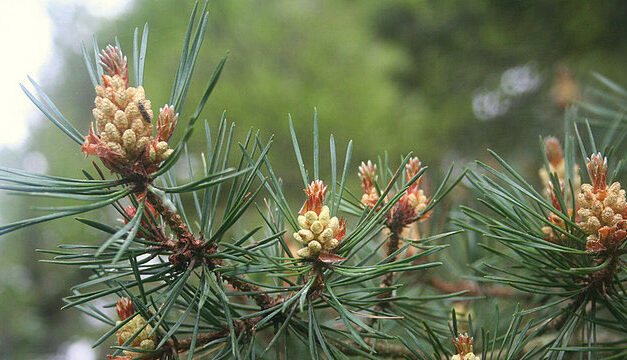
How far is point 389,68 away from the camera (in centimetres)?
182

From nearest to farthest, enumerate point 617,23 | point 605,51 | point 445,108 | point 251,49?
point 617,23
point 605,51
point 251,49
point 445,108

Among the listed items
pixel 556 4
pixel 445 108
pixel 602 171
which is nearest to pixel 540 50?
pixel 556 4

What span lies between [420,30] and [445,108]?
386 mm

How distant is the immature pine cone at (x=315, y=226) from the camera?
13.9 inches

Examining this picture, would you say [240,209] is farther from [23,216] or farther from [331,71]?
[23,216]

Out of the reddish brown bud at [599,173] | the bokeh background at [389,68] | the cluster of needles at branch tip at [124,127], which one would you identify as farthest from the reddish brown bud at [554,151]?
the bokeh background at [389,68]

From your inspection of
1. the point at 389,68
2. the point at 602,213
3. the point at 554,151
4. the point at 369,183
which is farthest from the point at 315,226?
the point at 389,68

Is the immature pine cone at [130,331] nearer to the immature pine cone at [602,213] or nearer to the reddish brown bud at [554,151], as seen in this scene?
the immature pine cone at [602,213]

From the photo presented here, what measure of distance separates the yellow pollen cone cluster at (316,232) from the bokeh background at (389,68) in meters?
1.31

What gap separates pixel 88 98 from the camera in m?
3.02

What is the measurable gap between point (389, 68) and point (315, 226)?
1.58 meters

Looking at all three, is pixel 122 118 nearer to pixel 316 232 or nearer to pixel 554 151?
pixel 316 232

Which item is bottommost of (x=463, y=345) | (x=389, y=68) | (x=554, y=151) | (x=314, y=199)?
(x=463, y=345)

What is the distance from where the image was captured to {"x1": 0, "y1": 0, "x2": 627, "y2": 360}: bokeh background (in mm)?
1712
